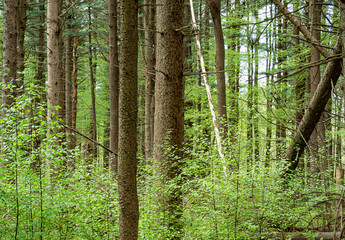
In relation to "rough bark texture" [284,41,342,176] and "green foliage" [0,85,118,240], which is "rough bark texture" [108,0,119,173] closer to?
"green foliage" [0,85,118,240]

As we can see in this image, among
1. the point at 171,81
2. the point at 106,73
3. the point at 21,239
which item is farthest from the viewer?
the point at 106,73

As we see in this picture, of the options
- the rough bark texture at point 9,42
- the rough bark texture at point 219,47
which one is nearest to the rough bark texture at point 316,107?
the rough bark texture at point 219,47

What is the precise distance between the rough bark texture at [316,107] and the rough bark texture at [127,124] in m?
2.24

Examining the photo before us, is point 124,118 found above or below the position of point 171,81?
below

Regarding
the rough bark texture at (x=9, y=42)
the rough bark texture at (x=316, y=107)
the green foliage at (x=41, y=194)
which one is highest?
the rough bark texture at (x=9, y=42)

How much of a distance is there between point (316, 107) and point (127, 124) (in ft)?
11.4

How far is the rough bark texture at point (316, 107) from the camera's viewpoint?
3.84 meters

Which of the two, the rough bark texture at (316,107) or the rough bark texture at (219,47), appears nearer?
the rough bark texture at (316,107)

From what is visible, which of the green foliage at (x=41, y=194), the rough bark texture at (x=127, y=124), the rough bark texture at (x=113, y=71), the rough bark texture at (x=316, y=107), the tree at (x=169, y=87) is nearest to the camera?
the rough bark texture at (x=127, y=124)

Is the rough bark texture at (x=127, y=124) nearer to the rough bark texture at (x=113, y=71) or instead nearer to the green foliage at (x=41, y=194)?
the green foliage at (x=41, y=194)

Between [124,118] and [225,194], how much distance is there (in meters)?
2.24

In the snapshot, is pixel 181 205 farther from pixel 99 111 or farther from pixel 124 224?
pixel 99 111

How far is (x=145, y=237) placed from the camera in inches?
159

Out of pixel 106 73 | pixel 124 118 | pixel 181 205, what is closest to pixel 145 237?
pixel 181 205
